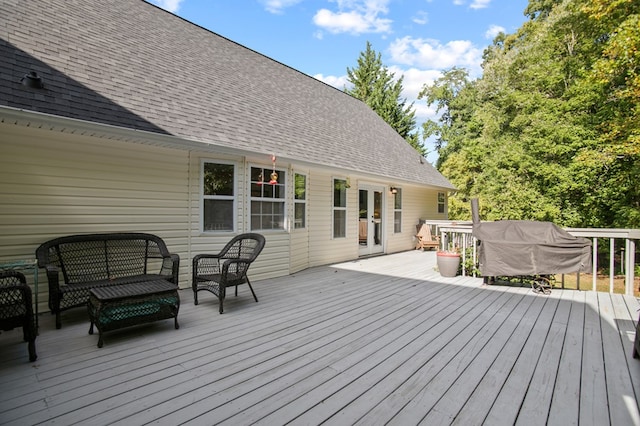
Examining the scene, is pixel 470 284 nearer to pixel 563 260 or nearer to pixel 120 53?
pixel 563 260

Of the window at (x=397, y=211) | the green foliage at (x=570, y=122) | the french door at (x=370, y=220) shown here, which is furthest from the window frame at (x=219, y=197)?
the green foliage at (x=570, y=122)

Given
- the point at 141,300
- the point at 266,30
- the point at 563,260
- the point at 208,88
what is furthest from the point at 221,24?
the point at 563,260

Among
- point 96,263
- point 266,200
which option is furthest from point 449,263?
point 96,263

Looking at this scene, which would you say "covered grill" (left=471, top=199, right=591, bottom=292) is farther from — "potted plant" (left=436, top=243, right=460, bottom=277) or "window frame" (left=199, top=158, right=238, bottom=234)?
"window frame" (left=199, top=158, right=238, bottom=234)

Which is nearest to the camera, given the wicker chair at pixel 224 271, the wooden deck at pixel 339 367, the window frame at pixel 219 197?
the wooden deck at pixel 339 367

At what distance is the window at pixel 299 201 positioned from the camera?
7184 millimetres

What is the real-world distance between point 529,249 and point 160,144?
20.6ft

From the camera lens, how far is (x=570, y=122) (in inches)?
441

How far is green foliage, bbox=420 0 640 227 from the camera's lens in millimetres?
8969

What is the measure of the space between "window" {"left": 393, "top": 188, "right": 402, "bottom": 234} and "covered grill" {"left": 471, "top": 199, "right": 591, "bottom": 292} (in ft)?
17.1

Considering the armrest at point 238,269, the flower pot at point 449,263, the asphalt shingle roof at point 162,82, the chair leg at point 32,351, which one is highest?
the asphalt shingle roof at point 162,82

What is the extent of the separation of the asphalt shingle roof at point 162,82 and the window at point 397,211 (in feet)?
2.80

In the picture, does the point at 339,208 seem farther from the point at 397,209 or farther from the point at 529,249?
the point at 529,249

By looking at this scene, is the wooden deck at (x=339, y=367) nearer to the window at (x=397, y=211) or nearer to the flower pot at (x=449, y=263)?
the flower pot at (x=449, y=263)
